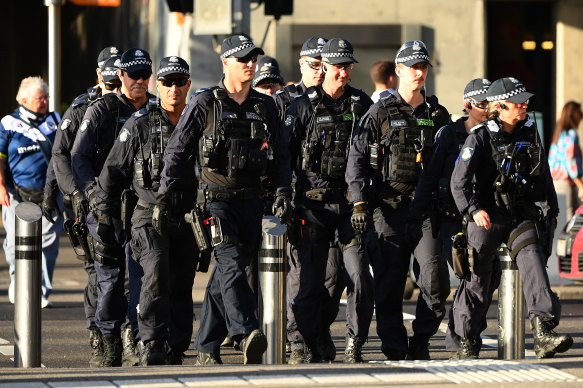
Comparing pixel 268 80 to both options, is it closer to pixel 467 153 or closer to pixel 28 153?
pixel 28 153

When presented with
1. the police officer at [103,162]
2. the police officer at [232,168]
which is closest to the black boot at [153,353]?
the police officer at [232,168]

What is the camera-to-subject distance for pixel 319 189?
415 inches

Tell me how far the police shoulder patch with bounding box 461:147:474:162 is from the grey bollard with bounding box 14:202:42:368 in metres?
2.71

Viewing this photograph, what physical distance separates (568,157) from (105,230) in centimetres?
859

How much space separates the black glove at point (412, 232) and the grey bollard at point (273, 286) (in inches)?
41.8

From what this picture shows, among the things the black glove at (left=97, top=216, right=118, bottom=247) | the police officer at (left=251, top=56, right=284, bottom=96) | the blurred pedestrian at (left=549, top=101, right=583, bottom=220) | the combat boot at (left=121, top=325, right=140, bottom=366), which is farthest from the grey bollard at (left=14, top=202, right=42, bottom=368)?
the blurred pedestrian at (left=549, top=101, right=583, bottom=220)

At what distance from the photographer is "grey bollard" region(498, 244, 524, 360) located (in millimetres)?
9984

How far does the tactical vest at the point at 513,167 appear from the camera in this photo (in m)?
9.95

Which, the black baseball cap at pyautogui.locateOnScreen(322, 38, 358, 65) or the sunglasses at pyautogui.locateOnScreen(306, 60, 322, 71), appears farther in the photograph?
the sunglasses at pyautogui.locateOnScreen(306, 60, 322, 71)

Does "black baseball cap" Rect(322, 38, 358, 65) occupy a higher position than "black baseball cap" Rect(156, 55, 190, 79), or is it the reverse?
"black baseball cap" Rect(322, 38, 358, 65)

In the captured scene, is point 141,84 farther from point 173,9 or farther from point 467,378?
point 173,9

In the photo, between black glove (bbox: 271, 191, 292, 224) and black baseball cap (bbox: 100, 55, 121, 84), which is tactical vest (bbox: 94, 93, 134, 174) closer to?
black baseball cap (bbox: 100, 55, 121, 84)

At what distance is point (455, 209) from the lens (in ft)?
34.6

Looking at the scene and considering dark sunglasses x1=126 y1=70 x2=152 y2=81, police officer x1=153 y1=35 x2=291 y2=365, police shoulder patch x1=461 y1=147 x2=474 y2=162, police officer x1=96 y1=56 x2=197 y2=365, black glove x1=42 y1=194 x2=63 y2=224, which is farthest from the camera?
black glove x1=42 y1=194 x2=63 y2=224
